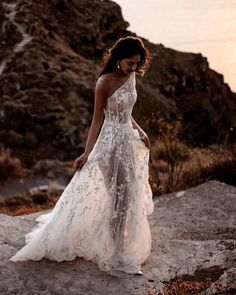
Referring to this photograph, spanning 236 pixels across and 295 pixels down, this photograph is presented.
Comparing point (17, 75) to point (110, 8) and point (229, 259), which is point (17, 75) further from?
point (229, 259)

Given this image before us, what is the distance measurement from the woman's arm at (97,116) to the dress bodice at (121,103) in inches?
2.3

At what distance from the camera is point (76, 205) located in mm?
5039

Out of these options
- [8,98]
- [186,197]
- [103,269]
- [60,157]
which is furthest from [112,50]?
[8,98]

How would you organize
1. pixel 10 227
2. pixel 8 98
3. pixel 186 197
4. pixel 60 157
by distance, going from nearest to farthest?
pixel 10 227 → pixel 186 197 → pixel 60 157 → pixel 8 98

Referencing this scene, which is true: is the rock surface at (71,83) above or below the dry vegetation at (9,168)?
above

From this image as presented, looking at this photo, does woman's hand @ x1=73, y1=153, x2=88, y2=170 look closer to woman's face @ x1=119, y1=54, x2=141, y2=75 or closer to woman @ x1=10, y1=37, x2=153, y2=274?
woman @ x1=10, y1=37, x2=153, y2=274

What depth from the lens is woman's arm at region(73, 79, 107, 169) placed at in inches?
189

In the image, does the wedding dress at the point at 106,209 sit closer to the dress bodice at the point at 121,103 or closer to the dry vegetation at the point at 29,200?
the dress bodice at the point at 121,103

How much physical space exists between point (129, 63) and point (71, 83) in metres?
16.8

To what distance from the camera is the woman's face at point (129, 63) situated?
4.73 metres

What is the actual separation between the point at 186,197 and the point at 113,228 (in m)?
2.96

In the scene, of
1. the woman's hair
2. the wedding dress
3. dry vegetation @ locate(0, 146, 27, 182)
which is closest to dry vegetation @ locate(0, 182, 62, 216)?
dry vegetation @ locate(0, 146, 27, 182)

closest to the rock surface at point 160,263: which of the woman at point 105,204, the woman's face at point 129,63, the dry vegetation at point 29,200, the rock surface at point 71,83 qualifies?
the woman at point 105,204

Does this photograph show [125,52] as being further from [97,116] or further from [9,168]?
[9,168]
